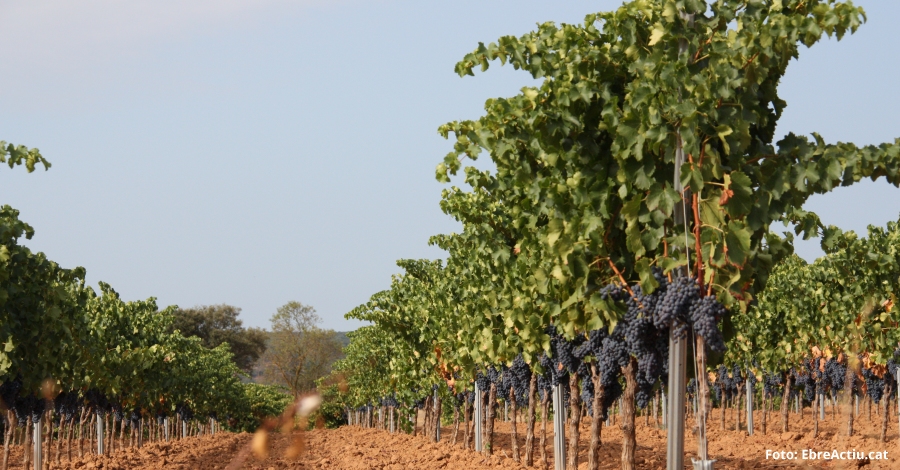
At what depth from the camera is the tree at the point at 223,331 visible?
265 feet

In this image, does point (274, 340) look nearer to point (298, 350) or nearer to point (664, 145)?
point (298, 350)

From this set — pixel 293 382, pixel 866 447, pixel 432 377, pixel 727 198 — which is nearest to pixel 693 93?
pixel 727 198

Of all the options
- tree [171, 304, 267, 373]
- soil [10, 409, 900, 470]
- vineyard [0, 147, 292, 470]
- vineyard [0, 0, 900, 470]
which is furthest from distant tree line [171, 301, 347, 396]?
vineyard [0, 0, 900, 470]

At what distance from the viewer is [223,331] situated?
268ft

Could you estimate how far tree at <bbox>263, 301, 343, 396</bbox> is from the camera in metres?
75.5

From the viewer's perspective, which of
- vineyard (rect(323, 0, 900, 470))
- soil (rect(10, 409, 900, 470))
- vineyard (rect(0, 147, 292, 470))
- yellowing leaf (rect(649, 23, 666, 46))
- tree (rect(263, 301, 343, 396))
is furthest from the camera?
tree (rect(263, 301, 343, 396))

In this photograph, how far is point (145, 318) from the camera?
26578 mm

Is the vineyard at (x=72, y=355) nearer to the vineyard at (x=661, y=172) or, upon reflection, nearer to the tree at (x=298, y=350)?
the vineyard at (x=661, y=172)

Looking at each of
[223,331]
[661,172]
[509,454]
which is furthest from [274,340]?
[661,172]

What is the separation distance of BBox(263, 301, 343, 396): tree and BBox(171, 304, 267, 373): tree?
1949mm

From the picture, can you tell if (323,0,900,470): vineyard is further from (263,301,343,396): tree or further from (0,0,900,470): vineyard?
(263,301,343,396): tree

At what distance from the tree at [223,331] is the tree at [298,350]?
1949 mm

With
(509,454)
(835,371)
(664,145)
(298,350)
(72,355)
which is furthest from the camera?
(298,350)

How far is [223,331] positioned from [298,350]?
691 cm
